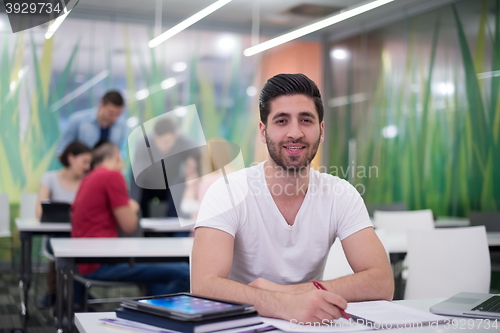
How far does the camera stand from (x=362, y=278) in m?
1.59

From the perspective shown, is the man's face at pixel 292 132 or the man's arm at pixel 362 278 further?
the man's face at pixel 292 132

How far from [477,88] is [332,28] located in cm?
266

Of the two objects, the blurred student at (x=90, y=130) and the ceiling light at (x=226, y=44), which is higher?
the ceiling light at (x=226, y=44)

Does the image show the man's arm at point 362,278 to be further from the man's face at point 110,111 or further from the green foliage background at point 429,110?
the green foliage background at point 429,110

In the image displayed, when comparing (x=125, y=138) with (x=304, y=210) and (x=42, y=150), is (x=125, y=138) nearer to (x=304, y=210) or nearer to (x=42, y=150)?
(x=42, y=150)

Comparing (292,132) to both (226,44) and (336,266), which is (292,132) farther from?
(226,44)

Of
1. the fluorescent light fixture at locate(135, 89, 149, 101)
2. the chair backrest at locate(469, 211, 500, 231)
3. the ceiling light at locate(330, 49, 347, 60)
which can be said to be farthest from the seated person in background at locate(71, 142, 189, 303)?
the ceiling light at locate(330, 49, 347, 60)

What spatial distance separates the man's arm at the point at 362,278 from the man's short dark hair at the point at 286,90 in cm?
43

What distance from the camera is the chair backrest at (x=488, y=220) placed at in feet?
15.3

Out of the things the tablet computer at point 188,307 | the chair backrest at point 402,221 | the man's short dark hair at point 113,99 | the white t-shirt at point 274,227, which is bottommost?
the chair backrest at point 402,221

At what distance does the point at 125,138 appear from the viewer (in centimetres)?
652

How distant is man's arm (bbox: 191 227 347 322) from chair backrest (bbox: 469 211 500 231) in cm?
367

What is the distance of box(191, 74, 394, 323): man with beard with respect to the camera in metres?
1.63

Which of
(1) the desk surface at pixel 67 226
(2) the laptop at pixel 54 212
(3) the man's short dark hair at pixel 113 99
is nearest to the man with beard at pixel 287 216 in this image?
(1) the desk surface at pixel 67 226
